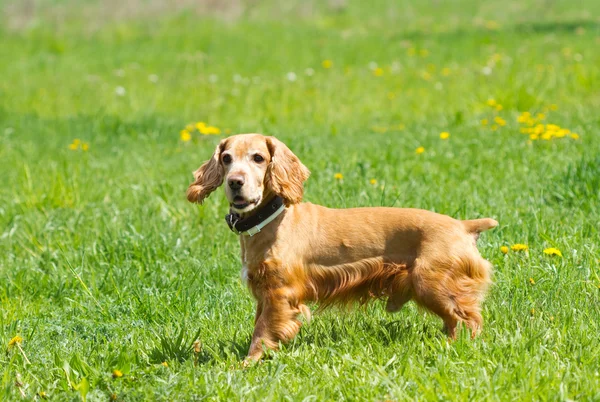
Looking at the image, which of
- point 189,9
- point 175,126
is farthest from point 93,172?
point 189,9

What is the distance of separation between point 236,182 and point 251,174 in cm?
14

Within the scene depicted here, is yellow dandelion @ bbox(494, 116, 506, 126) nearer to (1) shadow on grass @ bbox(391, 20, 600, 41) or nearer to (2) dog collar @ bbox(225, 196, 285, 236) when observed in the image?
(2) dog collar @ bbox(225, 196, 285, 236)

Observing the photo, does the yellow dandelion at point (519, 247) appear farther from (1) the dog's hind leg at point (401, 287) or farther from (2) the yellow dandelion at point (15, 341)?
(2) the yellow dandelion at point (15, 341)

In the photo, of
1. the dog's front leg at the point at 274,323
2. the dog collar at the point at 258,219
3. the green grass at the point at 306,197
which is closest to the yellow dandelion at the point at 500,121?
the green grass at the point at 306,197

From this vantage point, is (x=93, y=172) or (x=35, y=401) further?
(x=93, y=172)

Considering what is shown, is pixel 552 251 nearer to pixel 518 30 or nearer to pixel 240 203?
pixel 240 203

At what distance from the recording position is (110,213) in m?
5.62

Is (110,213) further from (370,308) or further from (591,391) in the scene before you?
(591,391)

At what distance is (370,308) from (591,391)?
141 cm

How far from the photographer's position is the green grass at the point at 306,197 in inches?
126

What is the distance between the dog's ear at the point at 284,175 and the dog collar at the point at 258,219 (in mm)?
66

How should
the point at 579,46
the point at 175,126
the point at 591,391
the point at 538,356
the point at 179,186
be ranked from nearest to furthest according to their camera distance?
the point at 591,391, the point at 538,356, the point at 179,186, the point at 175,126, the point at 579,46

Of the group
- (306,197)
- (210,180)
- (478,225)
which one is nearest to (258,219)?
(210,180)

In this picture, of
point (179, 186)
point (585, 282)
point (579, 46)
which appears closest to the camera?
point (585, 282)
